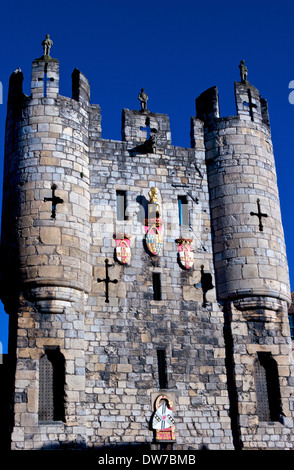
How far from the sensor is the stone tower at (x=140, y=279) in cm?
1500

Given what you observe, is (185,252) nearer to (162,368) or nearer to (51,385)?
(162,368)

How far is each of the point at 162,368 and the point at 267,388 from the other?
2.48 meters

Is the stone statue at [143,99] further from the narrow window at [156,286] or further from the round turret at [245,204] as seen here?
the narrow window at [156,286]

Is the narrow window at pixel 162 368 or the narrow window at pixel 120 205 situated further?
the narrow window at pixel 120 205

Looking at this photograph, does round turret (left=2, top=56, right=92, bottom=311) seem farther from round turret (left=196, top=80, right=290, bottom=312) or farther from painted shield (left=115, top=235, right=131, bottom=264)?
round turret (left=196, top=80, right=290, bottom=312)

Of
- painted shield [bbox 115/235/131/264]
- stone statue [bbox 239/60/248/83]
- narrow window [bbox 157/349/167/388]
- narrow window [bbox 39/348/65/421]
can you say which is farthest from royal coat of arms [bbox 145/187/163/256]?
stone statue [bbox 239/60/248/83]

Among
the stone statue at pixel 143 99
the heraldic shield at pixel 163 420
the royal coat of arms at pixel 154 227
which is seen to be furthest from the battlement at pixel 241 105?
the heraldic shield at pixel 163 420

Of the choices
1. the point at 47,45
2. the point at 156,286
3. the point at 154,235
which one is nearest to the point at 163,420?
the point at 156,286

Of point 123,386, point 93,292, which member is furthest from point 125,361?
point 93,292

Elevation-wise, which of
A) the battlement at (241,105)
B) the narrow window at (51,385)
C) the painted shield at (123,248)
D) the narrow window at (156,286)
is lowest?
the narrow window at (51,385)

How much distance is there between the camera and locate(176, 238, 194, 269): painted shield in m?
17.0

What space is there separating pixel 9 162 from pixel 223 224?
5390 millimetres

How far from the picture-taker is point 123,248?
1673 centimetres
